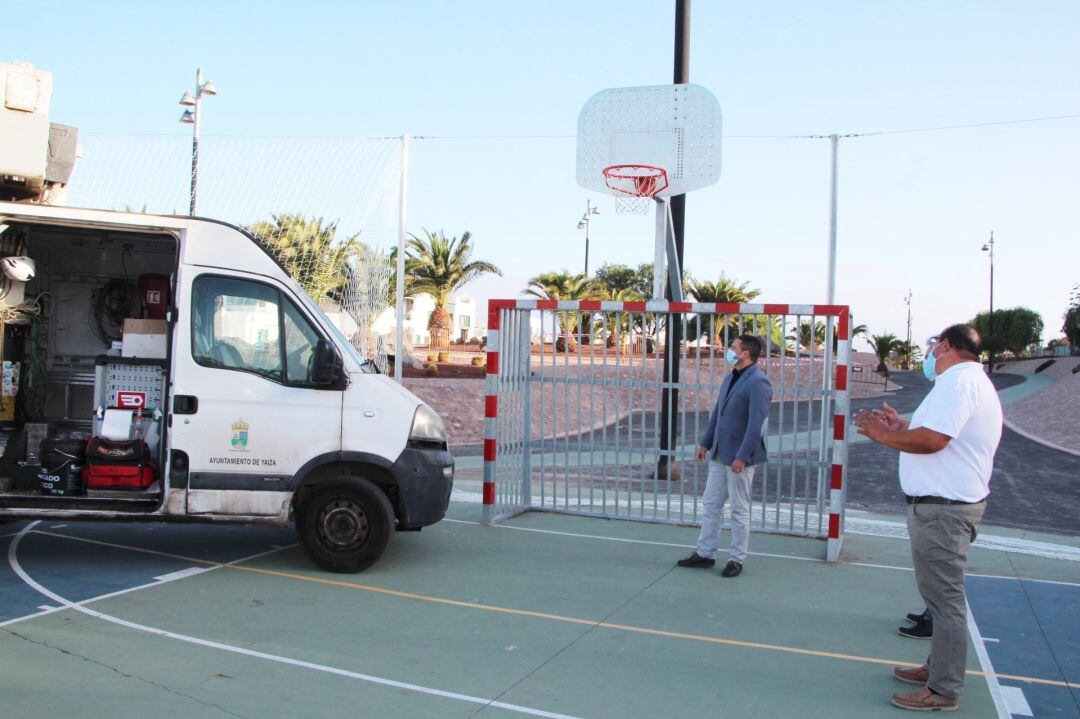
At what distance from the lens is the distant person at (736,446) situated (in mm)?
7316

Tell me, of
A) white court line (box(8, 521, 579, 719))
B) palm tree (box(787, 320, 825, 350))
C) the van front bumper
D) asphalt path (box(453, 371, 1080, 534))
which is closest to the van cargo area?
white court line (box(8, 521, 579, 719))

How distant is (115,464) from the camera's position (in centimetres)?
750

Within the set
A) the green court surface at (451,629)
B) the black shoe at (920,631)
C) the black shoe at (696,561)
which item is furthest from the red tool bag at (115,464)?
the black shoe at (920,631)

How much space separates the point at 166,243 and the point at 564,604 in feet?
17.0

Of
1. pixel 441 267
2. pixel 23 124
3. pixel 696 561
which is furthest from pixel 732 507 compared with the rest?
pixel 441 267

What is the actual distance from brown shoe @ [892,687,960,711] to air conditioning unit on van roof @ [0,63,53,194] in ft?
24.6

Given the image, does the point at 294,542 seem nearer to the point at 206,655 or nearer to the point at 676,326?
the point at 206,655

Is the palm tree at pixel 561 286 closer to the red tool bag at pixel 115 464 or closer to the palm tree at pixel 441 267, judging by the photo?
the palm tree at pixel 441 267

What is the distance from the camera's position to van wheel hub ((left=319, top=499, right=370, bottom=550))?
7371 millimetres

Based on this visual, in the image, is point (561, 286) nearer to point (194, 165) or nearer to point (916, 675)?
point (194, 165)

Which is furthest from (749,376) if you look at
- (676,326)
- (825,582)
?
(676,326)

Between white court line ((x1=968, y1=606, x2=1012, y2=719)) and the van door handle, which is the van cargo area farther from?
white court line ((x1=968, y1=606, x2=1012, y2=719))

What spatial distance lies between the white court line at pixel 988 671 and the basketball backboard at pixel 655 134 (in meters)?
5.95

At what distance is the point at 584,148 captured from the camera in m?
11.2
